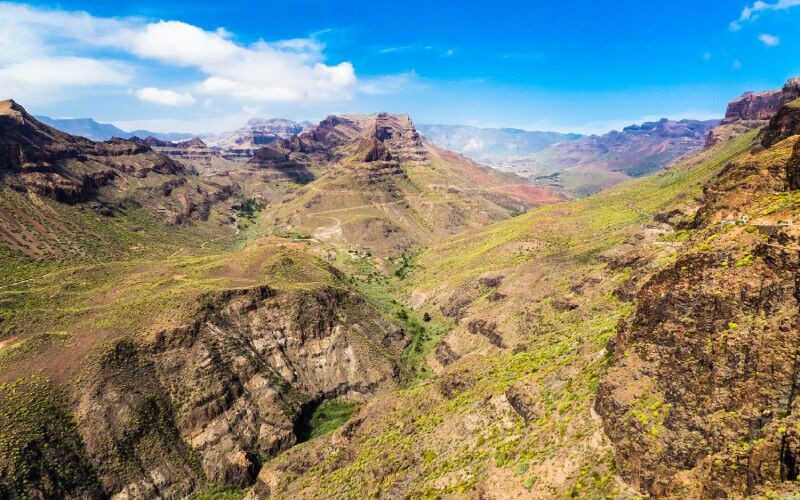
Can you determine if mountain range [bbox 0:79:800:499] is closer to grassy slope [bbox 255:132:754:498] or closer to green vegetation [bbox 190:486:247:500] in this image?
grassy slope [bbox 255:132:754:498]

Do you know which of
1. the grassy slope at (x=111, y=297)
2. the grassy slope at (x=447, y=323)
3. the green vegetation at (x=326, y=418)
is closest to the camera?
the grassy slope at (x=447, y=323)

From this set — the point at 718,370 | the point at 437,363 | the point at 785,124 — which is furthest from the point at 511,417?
the point at 785,124

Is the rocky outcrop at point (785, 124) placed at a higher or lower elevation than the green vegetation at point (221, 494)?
higher

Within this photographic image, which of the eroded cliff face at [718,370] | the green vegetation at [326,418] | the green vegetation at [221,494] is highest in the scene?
Result: the eroded cliff face at [718,370]

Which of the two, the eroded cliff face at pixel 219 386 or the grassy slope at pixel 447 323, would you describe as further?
the eroded cliff face at pixel 219 386

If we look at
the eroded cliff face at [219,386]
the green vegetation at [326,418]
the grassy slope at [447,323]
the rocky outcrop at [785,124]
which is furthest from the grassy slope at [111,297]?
the rocky outcrop at [785,124]

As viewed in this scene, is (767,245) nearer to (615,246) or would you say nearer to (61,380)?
(615,246)

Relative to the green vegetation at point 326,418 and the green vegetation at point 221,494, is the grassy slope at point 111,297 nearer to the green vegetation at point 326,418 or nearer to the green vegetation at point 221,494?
the green vegetation at point 221,494

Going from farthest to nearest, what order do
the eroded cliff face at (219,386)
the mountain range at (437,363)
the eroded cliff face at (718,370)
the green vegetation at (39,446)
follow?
the eroded cliff face at (219,386) < the green vegetation at (39,446) < the mountain range at (437,363) < the eroded cliff face at (718,370)
